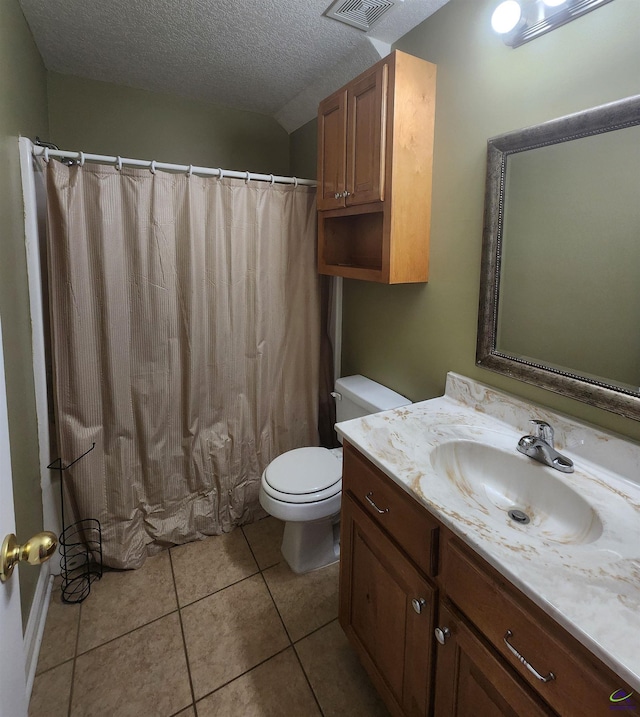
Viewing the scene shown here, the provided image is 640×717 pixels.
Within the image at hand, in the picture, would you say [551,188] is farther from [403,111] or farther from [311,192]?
[311,192]

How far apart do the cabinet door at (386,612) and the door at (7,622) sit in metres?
0.83

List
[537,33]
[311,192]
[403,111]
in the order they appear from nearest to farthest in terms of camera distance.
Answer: [537,33]
[403,111]
[311,192]

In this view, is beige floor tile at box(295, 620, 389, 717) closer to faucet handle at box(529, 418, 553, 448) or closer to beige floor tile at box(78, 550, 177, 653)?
beige floor tile at box(78, 550, 177, 653)

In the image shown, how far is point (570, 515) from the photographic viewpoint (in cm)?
104

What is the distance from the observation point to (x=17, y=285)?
4.84ft

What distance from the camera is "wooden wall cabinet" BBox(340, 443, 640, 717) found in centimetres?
71

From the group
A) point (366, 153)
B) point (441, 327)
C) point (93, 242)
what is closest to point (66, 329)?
point (93, 242)

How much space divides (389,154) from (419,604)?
56.7 inches

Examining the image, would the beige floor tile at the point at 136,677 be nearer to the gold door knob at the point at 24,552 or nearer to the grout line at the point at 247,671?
the grout line at the point at 247,671

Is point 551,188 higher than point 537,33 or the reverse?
the reverse

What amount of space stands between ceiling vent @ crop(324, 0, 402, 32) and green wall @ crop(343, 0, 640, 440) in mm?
167

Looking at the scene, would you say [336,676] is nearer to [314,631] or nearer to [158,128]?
[314,631]

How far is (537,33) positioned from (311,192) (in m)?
1.14

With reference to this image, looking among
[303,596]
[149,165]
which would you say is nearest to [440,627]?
[303,596]
